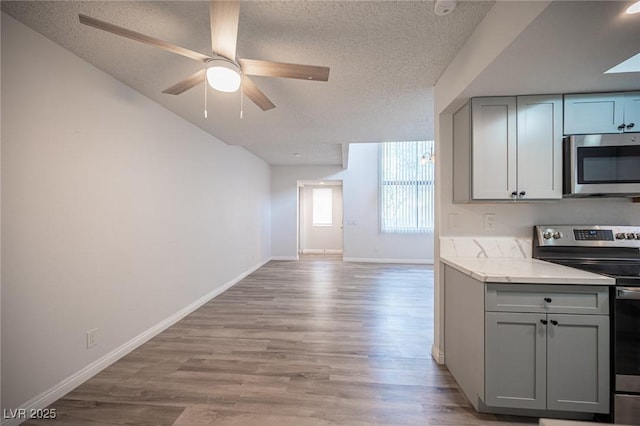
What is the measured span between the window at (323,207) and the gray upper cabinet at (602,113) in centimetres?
656

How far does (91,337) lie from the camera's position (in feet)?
6.28

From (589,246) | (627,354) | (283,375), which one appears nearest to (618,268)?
(589,246)

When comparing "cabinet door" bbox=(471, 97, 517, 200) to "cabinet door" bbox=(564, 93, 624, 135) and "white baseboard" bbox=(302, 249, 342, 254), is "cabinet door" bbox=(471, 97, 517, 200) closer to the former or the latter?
"cabinet door" bbox=(564, 93, 624, 135)

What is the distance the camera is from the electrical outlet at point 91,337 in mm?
1896

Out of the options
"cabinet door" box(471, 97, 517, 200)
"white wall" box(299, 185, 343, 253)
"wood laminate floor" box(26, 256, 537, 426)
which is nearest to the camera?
"wood laminate floor" box(26, 256, 537, 426)

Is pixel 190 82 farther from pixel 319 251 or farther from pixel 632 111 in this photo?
pixel 319 251

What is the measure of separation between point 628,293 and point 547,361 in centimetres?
58

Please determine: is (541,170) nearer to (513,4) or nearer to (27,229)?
(513,4)

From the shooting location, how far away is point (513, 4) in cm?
120

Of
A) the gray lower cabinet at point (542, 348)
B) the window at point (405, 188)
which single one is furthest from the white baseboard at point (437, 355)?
the window at point (405, 188)

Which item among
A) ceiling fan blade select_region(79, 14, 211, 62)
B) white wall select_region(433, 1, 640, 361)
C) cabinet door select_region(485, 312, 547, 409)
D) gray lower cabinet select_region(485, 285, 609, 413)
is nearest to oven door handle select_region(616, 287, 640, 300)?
gray lower cabinet select_region(485, 285, 609, 413)

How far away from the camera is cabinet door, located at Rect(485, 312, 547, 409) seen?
4.83 ft

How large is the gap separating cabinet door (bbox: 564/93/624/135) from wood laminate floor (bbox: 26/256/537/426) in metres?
2.08

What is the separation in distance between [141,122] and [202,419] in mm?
2580
